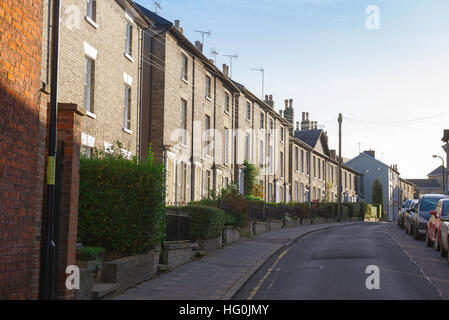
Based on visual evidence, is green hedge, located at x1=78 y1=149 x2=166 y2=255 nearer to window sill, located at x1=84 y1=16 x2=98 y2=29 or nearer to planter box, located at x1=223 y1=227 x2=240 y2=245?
window sill, located at x1=84 y1=16 x2=98 y2=29

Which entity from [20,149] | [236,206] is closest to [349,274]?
[20,149]

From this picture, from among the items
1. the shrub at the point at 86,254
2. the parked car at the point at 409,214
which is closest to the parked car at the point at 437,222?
the parked car at the point at 409,214

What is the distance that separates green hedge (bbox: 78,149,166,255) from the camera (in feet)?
39.4

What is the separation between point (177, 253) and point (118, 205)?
354cm

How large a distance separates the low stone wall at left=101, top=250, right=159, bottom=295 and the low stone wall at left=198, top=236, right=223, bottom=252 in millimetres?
4548

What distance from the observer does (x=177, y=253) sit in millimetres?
→ 15148

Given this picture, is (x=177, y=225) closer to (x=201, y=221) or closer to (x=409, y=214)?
(x=201, y=221)

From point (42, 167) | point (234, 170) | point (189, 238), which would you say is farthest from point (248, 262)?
point (234, 170)

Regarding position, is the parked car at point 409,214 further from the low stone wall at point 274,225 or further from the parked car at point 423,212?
the low stone wall at point 274,225

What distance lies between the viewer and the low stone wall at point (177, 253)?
14430 millimetres

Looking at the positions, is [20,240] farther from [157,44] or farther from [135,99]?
[157,44]

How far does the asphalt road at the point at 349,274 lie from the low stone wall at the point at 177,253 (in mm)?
2185

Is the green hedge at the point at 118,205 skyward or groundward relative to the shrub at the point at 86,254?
skyward

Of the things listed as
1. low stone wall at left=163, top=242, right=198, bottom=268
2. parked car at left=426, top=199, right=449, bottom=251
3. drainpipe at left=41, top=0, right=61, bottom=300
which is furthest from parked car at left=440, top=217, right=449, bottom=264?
drainpipe at left=41, top=0, right=61, bottom=300
